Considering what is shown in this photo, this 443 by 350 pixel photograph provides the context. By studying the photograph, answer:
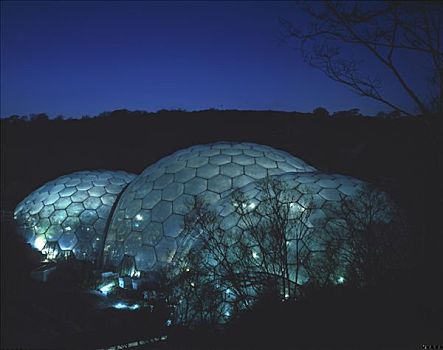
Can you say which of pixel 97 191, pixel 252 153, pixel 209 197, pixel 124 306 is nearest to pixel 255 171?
pixel 252 153

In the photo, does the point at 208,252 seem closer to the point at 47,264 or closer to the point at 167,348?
the point at 167,348

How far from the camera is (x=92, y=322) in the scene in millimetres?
6977

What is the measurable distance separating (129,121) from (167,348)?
2694 cm

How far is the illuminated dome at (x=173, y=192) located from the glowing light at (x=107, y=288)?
0.56m

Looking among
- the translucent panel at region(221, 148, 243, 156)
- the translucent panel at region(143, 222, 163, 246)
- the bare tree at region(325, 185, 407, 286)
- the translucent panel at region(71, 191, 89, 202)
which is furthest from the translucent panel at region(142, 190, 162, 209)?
the bare tree at region(325, 185, 407, 286)

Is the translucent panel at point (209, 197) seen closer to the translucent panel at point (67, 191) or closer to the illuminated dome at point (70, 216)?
the illuminated dome at point (70, 216)

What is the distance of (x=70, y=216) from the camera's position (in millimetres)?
10664

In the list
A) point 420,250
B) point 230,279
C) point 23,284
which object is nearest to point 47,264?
point 23,284

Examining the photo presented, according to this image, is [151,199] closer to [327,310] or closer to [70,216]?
[70,216]

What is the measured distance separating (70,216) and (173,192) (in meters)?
3.78

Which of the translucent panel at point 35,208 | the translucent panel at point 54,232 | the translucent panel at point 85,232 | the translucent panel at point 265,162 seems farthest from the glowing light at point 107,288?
the translucent panel at point 265,162

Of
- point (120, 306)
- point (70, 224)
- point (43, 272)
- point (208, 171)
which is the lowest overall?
point (120, 306)

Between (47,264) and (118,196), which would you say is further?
(118,196)

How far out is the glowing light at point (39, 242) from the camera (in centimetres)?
1037
